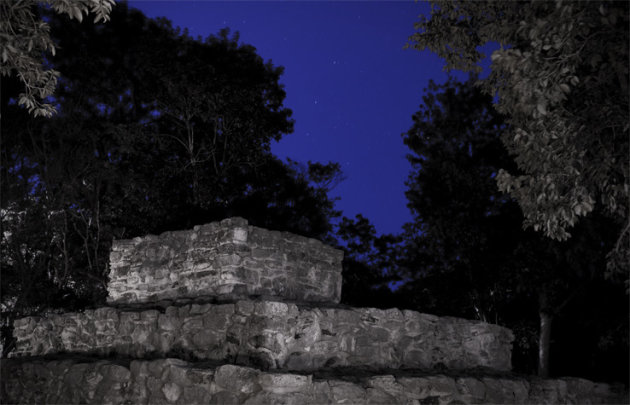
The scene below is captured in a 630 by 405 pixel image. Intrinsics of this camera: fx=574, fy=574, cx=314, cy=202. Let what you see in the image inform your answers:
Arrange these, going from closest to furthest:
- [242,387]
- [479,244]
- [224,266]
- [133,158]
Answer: [242,387] < [224,266] < [479,244] < [133,158]

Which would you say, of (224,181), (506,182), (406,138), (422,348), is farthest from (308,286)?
(406,138)

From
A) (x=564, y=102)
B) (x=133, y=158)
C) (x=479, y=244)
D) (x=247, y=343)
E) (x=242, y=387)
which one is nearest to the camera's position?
(x=242, y=387)

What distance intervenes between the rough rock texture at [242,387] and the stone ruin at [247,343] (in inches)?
0.5

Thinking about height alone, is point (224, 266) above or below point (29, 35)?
below

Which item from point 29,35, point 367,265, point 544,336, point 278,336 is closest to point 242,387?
point 278,336

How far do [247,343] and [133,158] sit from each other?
426 inches

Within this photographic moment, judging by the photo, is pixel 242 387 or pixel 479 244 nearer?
pixel 242 387

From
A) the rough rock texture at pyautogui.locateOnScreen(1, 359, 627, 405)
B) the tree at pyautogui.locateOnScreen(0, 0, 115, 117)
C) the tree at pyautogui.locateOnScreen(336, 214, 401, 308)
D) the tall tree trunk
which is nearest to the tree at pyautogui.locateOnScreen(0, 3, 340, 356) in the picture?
the tree at pyautogui.locateOnScreen(336, 214, 401, 308)

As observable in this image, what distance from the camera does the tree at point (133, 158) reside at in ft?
49.1

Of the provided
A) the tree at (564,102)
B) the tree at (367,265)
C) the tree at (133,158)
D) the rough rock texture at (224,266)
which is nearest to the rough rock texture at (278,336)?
the rough rock texture at (224,266)

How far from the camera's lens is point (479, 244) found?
14.4 metres

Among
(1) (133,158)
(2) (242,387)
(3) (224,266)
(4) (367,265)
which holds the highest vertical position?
(1) (133,158)

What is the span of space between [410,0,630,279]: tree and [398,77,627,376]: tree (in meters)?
6.83

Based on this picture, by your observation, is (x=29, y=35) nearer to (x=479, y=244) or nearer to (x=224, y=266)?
(x=224, y=266)
